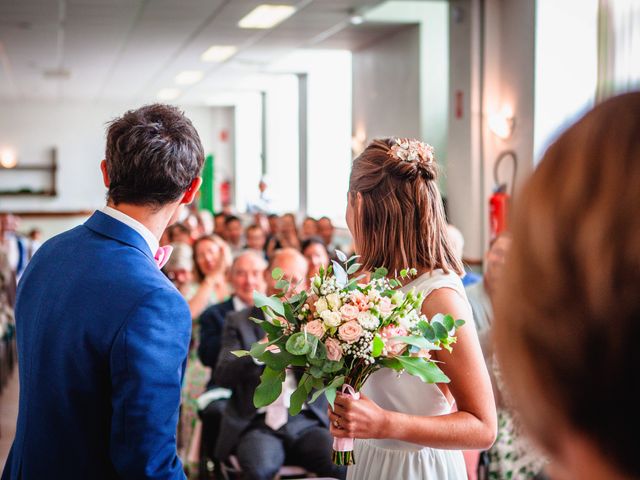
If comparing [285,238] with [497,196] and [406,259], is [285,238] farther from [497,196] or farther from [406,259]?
[406,259]

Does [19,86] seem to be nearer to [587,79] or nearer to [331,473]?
[587,79]

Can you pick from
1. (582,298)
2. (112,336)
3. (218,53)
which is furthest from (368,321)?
(218,53)

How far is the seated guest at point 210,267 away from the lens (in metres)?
5.47

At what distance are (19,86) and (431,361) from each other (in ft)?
53.7

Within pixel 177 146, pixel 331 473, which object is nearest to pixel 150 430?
pixel 177 146

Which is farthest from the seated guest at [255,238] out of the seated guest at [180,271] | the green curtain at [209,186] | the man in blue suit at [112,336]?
the green curtain at [209,186]

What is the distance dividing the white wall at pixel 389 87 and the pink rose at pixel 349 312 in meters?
8.16

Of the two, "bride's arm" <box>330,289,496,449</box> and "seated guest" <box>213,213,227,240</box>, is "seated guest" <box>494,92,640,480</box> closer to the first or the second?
"bride's arm" <box>330,289,496,449</box>

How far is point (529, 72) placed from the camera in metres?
7.58

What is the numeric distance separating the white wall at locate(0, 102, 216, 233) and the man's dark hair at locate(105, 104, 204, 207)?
772 inches

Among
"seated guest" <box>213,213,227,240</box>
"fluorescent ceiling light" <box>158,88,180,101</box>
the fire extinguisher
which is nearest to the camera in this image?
the fire extinguisher

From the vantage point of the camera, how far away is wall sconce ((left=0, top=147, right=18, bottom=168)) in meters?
20.7

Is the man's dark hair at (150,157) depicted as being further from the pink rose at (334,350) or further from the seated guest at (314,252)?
the seated guest at (314,252)

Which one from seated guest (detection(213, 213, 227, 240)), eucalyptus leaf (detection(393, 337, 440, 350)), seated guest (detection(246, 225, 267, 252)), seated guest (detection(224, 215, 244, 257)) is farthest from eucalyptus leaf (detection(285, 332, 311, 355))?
seated guest (detection(213, 213, 227, 240))
